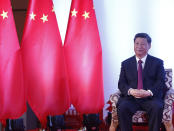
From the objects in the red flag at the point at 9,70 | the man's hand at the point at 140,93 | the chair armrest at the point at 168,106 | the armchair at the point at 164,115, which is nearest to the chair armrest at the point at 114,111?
the armchair at the point at 164,115

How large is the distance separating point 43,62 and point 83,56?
1.67 feet

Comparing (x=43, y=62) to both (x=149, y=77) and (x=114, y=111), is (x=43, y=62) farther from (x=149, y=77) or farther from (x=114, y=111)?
(x=149, y=77)

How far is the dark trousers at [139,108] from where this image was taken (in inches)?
128

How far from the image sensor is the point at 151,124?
327 centimetres

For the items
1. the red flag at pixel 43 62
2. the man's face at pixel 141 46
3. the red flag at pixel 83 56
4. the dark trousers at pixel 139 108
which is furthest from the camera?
the red flag at pixel 83 56

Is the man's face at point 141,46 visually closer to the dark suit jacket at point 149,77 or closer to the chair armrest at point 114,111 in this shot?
the dark suit jacket at point 149,77

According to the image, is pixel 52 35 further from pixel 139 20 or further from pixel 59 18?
pixel 139 20

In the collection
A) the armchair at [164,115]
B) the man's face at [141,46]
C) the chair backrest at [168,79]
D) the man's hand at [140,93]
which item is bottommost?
the armchair at [164,115]

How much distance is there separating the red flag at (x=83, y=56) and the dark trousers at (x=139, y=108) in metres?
0.52

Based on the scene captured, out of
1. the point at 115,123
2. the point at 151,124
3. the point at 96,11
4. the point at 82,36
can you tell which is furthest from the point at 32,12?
the point at 151,124

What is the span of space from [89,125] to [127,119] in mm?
664

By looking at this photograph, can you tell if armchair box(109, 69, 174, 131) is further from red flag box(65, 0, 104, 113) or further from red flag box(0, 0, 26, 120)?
red flag box(0, 0, 26, 120)

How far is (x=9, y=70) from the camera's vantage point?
3.61 meters

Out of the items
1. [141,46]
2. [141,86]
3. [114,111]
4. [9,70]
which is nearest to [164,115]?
[141,86]
